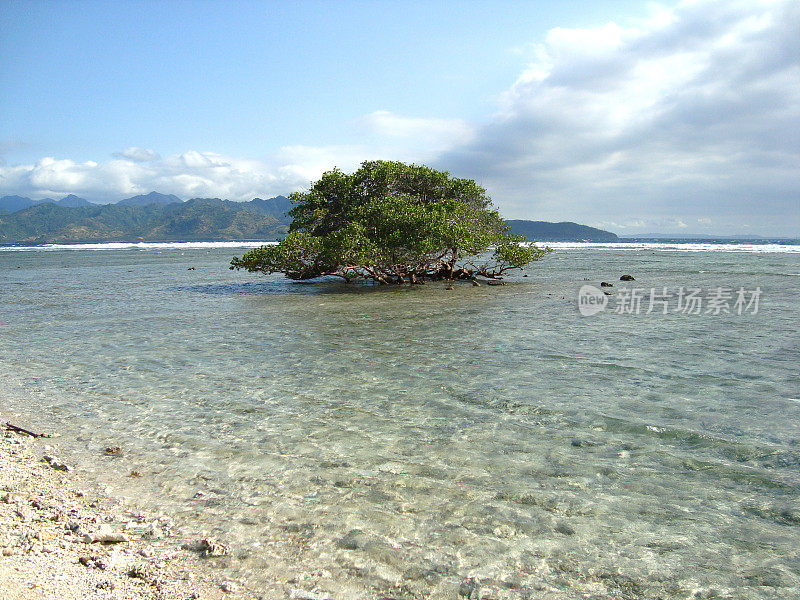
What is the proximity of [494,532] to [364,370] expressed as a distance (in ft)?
21.7

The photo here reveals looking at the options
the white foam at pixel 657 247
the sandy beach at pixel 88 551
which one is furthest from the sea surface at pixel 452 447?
the white foam at pixel 657 247

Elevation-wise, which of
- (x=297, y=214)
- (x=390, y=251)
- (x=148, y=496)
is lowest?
(x=148, y=496)

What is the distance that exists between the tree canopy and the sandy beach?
22201 millimetres

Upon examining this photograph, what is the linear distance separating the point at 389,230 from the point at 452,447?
22893mm

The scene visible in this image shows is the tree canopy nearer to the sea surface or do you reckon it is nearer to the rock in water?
the sea surface

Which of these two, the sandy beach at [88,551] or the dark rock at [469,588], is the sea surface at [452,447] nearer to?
the dark rock at [469,588]

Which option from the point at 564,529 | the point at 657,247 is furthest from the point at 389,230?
the point at 657,247

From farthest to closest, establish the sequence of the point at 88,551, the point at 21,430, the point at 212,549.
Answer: the point at 21,430, the point at 212,549, the point at 88,551

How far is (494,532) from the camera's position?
16.9ft

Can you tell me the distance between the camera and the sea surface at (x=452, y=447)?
4641mm

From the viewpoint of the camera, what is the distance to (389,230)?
96.0 ft

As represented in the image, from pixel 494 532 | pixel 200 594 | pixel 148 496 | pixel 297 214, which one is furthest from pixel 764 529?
pixel 297 214

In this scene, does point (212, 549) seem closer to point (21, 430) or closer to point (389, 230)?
point (21, 430)

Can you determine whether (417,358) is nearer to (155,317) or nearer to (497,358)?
(497,358)
